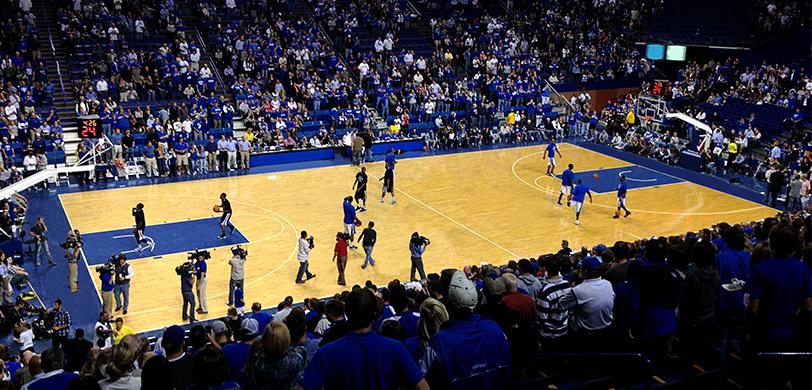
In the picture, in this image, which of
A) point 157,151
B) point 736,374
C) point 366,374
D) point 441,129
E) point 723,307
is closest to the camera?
point 366,374

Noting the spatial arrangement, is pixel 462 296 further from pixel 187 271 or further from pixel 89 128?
pixel 89 128

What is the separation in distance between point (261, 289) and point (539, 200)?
1181cm

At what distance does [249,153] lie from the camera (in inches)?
1273

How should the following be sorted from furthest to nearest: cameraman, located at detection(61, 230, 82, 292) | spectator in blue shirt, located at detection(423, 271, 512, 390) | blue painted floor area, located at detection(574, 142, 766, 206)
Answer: blue painted floor area, located at detection(574, 142, 766, 206) < cameraman, located at detection(61, 230, 82, 292) < spectator in blue shirt, located at detection(423, 271, 512, 390)

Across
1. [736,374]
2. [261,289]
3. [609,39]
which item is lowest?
[261,289]

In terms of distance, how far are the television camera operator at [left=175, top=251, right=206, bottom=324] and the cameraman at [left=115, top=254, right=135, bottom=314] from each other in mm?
1221

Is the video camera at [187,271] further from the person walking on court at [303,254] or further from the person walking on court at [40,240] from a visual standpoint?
the person walking on court at [40,240]

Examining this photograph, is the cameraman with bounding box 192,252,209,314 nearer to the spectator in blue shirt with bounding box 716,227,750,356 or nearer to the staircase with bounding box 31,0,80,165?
the spectator in blue shirt with bounding box 716,227,750,356

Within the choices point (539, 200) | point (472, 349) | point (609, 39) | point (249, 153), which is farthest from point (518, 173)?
point (472, 349)

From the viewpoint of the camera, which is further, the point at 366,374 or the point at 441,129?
the point at 441,129

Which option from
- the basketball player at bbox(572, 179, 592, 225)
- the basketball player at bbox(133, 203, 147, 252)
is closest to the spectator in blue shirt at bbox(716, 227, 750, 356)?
the basketball player at bbox(572, 179, 592, 225)

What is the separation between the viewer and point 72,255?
1798 cm

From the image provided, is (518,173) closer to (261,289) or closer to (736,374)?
(261,289)

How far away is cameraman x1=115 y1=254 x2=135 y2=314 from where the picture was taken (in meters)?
16.6
